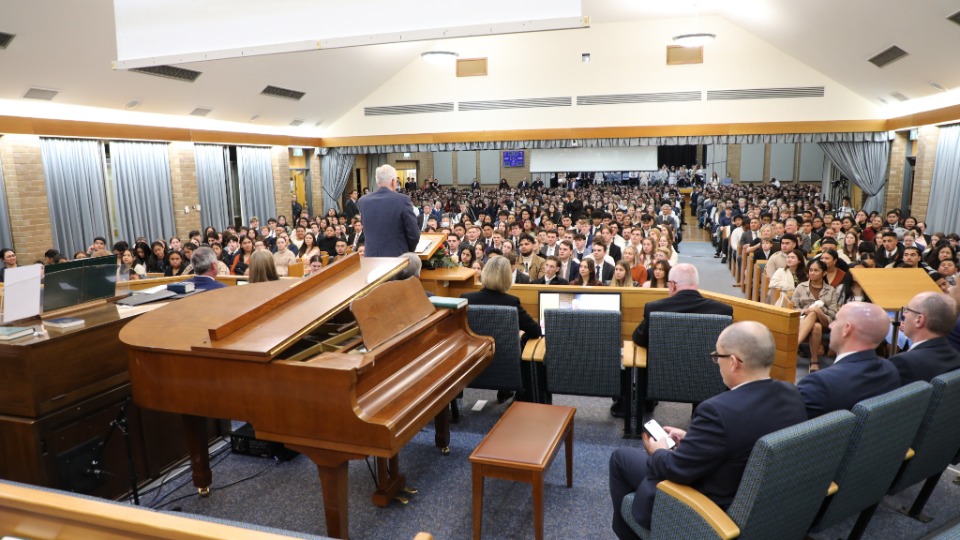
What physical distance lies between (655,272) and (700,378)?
153 cm

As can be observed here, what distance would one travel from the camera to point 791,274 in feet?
18.8

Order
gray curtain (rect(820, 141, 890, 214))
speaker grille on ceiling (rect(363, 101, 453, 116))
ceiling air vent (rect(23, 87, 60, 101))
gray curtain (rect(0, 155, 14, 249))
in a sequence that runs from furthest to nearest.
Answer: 1. speaker grille on ceiling (rect(363, 101, 453, 116))
2. gray curtain (rect(820, 141, 890, 214))
3. gray curtain (rect(0, 155, 14, 249))
4. ceiling air vent (rect(23, 87, 60, 101))

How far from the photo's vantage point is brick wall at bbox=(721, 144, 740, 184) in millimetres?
23688

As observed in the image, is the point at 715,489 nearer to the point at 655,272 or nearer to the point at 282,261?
the point at 655,272

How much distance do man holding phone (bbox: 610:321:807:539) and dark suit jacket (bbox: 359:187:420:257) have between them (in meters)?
2.24

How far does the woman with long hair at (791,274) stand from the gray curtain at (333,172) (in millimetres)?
10751

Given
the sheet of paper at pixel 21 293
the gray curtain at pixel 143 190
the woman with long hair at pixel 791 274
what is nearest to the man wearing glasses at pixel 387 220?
the sheet of paper at pixel 21 293

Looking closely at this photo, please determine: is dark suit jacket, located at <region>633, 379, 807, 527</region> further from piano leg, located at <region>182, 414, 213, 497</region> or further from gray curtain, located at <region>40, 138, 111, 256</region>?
gray curtain, located at <region>40, 138, 111, 256</region>

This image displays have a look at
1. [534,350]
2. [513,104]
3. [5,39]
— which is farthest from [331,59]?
[534,350]

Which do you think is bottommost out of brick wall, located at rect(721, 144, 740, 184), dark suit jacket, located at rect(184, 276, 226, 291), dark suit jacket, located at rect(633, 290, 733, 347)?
dark suit jacket, located at rect(633, 290, 733, 347)

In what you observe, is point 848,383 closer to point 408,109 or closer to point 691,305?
point 691,305

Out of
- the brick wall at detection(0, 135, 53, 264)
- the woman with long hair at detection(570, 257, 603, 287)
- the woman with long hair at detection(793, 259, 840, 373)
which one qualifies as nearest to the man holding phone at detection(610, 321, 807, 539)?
the woman with long hair at detection(793, 259, 840, 373)

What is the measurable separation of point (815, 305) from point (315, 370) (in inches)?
170

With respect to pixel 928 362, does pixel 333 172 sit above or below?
above
